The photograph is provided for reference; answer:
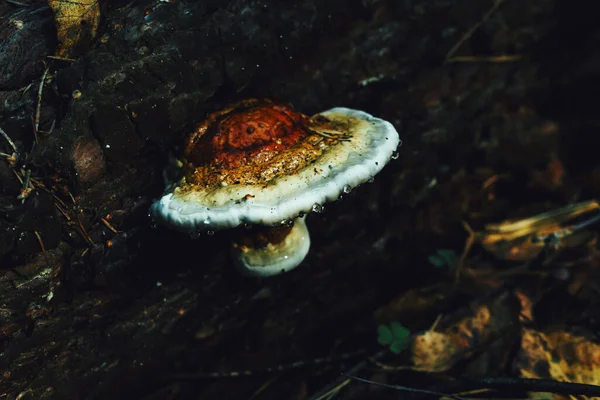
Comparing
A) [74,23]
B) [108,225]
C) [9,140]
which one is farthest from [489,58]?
[9,140]

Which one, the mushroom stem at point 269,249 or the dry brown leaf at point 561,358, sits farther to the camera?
the dry brown leaf at point 561,358

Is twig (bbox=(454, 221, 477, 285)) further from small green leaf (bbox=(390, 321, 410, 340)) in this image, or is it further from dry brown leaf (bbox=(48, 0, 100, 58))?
→ dry brown leaf (bbox=(48, 0, 100, 58))

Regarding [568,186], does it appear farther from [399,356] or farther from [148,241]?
[148,241]

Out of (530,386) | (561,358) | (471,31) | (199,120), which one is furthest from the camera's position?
(471,31)

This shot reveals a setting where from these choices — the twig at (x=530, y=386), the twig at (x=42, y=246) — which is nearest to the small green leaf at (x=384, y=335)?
the twig at (x=530, y=386)

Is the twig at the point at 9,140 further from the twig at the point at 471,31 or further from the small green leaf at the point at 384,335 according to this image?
the twig at the point at 471,31

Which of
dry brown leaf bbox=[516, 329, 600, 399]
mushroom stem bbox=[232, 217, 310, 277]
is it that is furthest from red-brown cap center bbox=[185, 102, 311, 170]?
dry brown leaf bbox=[516, 329, 600, 399]

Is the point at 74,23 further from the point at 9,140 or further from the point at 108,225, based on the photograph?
the point at 108,225

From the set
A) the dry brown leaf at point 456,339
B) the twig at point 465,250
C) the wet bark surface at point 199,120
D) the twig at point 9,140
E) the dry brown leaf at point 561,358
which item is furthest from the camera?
the twig at point 465,250
